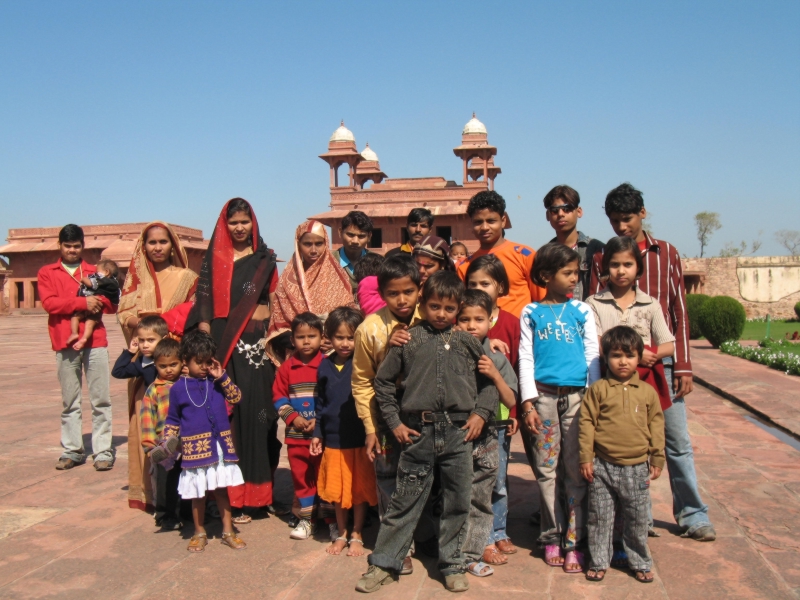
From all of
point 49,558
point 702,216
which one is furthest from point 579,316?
point 702,216

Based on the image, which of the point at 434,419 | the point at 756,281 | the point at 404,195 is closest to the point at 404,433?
the point at 434,419

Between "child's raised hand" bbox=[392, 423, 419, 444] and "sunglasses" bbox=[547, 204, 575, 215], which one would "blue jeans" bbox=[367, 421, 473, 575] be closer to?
"child's raised hand" bbox=[392, 423, 419, 444]

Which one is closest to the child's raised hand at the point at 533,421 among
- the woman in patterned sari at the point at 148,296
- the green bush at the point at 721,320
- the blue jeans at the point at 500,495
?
the blue jeans at the point at 500,495

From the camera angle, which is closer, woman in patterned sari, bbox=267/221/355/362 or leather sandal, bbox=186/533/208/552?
leather sandal, bbox=186/533/208/552

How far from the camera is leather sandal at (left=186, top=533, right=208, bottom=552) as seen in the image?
3170 millimetres

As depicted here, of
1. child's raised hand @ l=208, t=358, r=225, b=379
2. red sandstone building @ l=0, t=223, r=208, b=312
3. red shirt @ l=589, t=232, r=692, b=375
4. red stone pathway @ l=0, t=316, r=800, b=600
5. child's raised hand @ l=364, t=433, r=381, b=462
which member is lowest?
red stone pathway @ l=0, t=316, r=800, b=600

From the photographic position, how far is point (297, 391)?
3414 mm

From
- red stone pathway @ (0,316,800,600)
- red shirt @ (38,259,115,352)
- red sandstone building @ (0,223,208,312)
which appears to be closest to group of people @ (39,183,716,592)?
red stone pathway @ (0,316,800,600)

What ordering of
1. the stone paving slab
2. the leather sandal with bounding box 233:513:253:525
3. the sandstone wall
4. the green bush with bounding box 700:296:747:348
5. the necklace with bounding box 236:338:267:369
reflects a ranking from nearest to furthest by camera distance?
1. the leather sandal with bounding box 233:513:253:525
2. the necklace with bounding box 236:338:267:369
3. the stone paving slab
4. the green bush with bounding box 700:296:747:348
5. the sandstone wall

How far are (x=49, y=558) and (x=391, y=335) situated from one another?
198 centimetres

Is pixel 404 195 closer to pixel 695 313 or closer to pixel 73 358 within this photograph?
pixel 695 313

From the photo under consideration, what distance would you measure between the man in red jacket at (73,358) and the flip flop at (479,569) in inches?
122

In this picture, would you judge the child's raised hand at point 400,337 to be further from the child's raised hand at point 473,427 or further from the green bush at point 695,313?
the green bush at point 695,313

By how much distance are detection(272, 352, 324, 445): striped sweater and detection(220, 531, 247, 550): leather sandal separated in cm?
52
